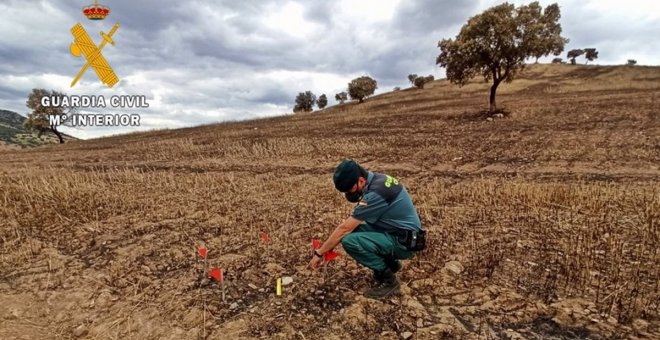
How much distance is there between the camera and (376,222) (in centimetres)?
449

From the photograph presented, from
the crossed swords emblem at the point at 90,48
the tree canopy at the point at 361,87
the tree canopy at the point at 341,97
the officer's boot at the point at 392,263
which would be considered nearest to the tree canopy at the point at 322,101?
the tree canopy at the point at 341,97

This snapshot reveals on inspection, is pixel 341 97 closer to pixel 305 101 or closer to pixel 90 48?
pixel 305 101

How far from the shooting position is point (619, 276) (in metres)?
4.77

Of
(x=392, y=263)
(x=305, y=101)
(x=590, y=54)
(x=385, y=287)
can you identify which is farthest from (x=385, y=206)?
(x=590, y=54)

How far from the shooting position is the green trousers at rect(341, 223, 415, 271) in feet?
14.3

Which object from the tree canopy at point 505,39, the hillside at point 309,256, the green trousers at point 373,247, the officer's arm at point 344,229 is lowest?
the hillside at point 309,256

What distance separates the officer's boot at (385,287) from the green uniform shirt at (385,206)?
65 centimetres

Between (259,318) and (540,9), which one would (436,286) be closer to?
(259,318)

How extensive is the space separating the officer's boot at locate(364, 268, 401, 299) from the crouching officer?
1 centimetres

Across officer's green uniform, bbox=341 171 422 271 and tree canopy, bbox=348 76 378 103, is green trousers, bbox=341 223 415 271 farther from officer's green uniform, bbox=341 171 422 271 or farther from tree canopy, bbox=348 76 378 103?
tree canopy, bbox=348 76 378 103

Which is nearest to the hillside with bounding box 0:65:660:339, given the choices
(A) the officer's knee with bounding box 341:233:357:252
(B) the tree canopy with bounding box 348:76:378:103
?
(A) the officer's knee with bounding box 341:233:357:252

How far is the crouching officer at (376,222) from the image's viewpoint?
13.7 ft

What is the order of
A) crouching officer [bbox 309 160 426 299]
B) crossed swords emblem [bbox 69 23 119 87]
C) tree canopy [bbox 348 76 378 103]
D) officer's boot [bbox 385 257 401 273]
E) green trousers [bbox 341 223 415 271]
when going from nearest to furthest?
crouching officer [bbox 309 160 426 299] < green trousers [bbox 341 223 415 271] < officer's boot [bbox 385 257 401 273] < crossed swords emblem [bbox 69 23 119 87] < tree canopy [bbox 348 76 378 103]

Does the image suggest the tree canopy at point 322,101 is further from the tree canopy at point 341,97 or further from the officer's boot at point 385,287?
the officer's boot at point 385,287
